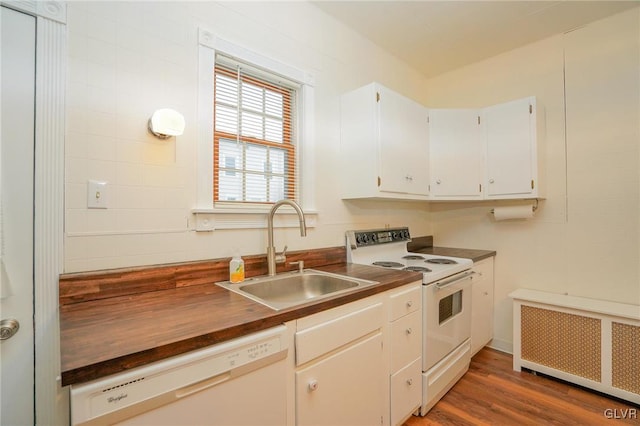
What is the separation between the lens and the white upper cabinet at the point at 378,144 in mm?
2078

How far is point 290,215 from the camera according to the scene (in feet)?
6.22

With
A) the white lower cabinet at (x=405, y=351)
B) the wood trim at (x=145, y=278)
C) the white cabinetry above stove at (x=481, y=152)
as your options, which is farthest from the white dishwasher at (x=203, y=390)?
the white cabinetry above stove at (x=481, y=152)

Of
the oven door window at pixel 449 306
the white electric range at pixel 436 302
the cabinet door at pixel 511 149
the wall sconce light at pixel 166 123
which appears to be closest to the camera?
the wall sconce light at pixel 166 123

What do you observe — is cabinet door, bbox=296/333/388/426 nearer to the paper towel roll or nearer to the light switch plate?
the light switch plate

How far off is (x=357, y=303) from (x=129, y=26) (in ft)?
5.41

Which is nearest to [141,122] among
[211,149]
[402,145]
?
[211,149]

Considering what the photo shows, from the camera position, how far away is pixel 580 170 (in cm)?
231

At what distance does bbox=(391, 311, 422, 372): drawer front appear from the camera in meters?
1.59

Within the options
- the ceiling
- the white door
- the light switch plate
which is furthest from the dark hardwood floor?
the ceiling

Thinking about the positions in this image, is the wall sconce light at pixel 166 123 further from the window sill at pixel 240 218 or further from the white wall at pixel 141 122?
the window sill at pixel 240 218

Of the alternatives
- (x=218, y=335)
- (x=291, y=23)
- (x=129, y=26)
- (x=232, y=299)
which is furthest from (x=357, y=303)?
(x=291, y=23)

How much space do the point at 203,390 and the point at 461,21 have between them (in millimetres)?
2859

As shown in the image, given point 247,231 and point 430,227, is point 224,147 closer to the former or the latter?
point 247,231

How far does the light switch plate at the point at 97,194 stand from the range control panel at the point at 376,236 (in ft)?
4.96
